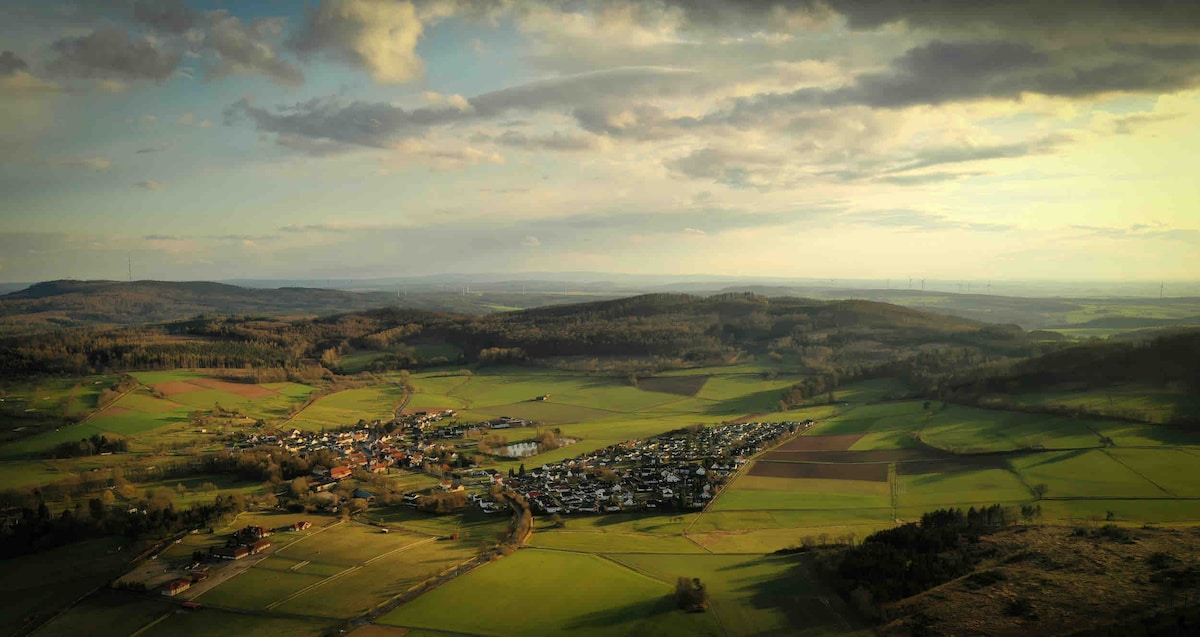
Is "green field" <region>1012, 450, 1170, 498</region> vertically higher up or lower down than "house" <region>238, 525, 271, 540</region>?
higher up

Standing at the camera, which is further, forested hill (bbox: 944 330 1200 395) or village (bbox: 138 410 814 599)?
forested hill (bbox: 944 330 1200 395)

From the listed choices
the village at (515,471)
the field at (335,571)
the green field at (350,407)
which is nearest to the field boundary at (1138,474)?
the village at (515,471)

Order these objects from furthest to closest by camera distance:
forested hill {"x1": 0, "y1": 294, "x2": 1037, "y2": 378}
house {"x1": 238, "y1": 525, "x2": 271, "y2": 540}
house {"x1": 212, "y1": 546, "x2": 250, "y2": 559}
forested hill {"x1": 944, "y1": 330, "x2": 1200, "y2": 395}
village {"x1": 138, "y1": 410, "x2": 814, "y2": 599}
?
forested hill {"x1": 0, "y1": 294, "x2": 1037, "y2": 378}, forested hill {"x1": 944, "y1": 330, "x2": 1200, "y2": 395}, village {"x1": 138, "y1": 410, "x2": 814, "y2": 599}, house {"x1": 238, "y1": 525, "x2": 271, "y2": 540}, house {"x1": 212, "y1": 546, "x2": 250, "y2": 559}

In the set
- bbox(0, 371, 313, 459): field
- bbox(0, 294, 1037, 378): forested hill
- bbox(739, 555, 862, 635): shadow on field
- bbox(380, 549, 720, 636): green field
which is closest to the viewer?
bbox(739, 555, 862, 635): shadow on field

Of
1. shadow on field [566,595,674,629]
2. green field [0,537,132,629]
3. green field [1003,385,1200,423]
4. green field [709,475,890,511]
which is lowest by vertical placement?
green field [0,537,132,629]

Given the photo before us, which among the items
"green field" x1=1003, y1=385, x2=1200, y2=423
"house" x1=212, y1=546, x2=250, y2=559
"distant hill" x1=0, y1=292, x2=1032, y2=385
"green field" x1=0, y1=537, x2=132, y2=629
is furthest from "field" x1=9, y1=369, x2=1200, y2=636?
"distant hill" x1=0, y1=292, x2=1032, y2=385

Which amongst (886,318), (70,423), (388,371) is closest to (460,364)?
(388,371)

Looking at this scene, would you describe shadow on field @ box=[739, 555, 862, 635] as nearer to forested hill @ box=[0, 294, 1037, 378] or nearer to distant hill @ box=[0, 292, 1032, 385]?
distant hill @ box=[0, 292, 1032, 385]

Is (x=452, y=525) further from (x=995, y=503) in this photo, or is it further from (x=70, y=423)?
(x=70, y=423)

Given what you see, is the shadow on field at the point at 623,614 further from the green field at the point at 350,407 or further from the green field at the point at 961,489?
the green field at the point at 350,407
